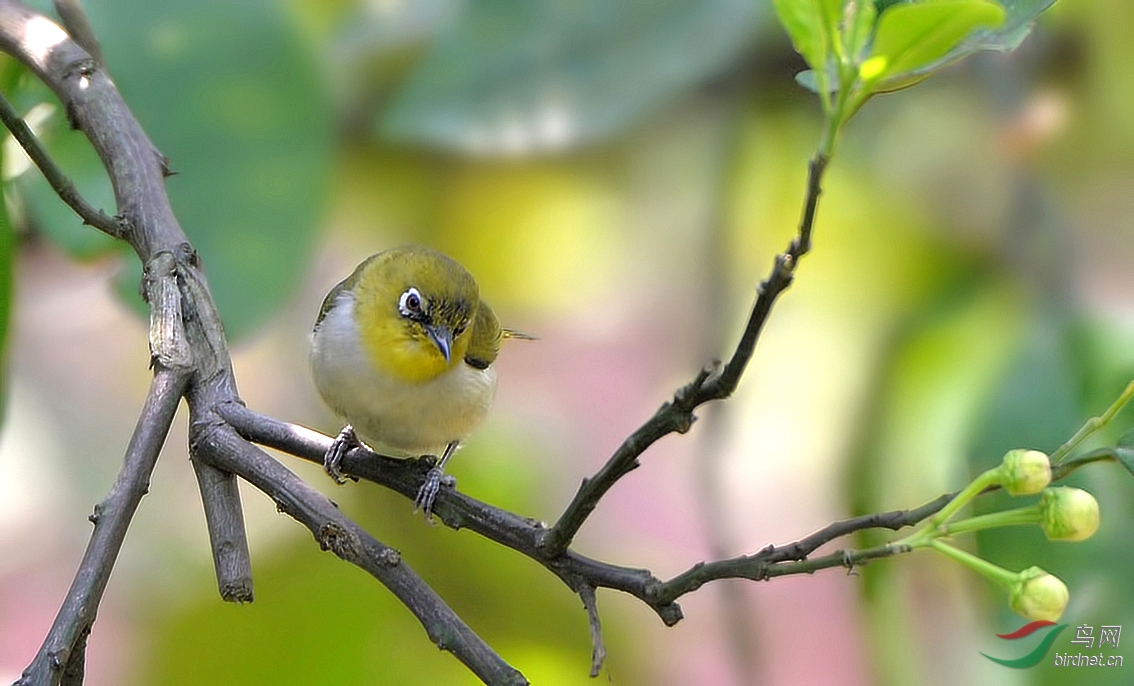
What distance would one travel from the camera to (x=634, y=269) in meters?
1.35

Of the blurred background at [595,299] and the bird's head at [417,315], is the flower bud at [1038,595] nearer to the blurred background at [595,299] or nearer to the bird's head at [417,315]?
the bird's head at [417,315]

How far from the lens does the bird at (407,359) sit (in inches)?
33.7

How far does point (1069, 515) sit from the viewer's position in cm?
36

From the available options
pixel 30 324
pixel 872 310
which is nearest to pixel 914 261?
pixel 872 310

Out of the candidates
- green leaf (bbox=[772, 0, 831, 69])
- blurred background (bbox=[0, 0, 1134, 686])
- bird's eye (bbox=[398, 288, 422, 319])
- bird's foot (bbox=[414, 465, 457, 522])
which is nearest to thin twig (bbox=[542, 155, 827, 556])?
green leaf (bbox=[772, 0, 831, 69])

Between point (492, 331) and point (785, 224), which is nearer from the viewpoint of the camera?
point (492, 331)

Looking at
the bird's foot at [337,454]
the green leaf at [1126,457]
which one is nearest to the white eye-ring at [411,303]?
the bird's foot at [337,454]

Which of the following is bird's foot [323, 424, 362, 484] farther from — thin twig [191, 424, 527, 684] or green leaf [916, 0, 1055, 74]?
green leaf [916, 0, 1055, 74]

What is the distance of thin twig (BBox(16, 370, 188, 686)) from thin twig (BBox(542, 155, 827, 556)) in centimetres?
25

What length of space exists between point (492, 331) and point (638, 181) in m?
0.48

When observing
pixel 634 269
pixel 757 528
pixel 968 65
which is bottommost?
pixel 757 528

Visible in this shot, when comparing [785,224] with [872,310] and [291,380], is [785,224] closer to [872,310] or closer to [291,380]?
[872,310]

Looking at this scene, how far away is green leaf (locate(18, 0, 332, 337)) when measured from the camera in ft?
4.29

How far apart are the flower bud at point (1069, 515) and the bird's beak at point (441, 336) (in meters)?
0.56
